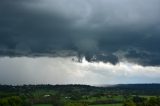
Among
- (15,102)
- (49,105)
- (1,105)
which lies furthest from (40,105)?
(1,105)

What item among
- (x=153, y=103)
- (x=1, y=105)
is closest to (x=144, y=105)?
(x=153, y=103)

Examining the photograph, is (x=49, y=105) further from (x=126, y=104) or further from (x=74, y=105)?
(x=126, y=104)

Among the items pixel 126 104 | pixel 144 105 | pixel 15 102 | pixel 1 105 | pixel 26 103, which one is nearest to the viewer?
pixel 126 104

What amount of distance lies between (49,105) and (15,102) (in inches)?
910

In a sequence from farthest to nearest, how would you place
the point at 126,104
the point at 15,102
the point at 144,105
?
1. the point at 15,102
2. the point at 144,105
3. the point at 126,104

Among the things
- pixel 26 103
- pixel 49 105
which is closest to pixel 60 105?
pixel 49 105

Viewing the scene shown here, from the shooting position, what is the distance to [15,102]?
182m

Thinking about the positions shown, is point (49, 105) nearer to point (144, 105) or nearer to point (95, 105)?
point (95, 105)

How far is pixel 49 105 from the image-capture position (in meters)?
196

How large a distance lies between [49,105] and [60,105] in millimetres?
8842

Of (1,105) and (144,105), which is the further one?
(1,105)

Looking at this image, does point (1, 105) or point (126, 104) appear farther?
point (1, 105)

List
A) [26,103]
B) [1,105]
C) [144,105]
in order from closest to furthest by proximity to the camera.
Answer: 1. [144,105]
2. [1,105]
3. [26,103]

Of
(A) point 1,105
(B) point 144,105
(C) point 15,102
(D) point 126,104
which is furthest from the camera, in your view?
(C) point 15,102
